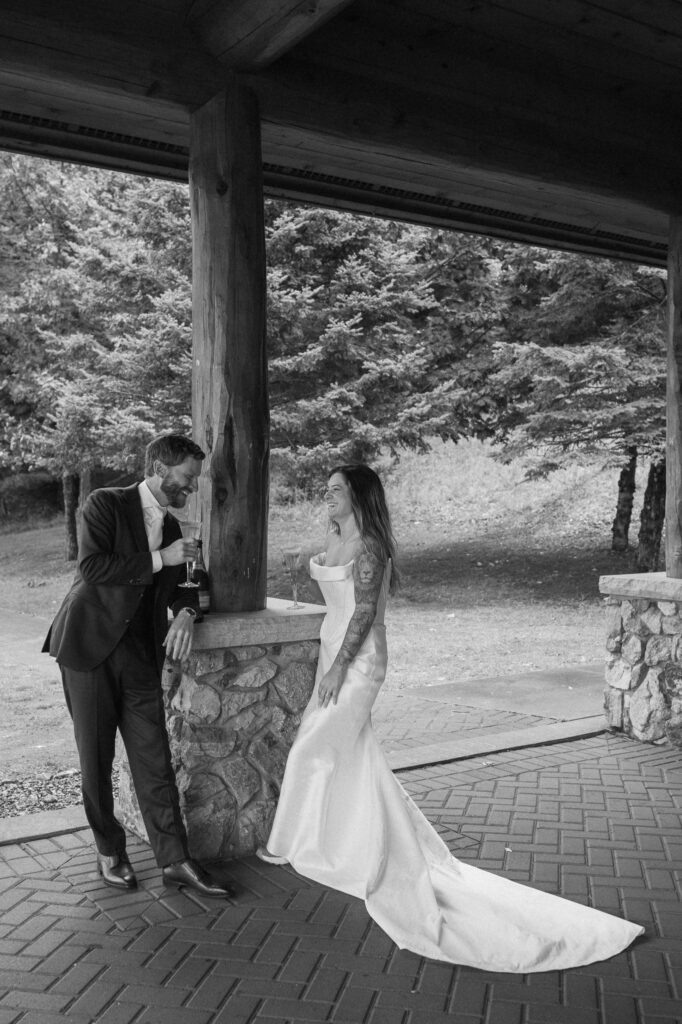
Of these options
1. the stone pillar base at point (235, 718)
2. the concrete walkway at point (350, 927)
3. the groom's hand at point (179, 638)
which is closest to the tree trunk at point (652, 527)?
the concrete walkway at point (350, 927)

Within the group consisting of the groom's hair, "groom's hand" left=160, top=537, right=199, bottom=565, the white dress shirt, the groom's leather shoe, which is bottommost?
the groom's leather shoe

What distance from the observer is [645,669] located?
Answer: 632 cm

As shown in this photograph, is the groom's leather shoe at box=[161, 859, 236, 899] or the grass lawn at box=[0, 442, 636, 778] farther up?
the grass lawn at box=[0, 442, 636, 778]

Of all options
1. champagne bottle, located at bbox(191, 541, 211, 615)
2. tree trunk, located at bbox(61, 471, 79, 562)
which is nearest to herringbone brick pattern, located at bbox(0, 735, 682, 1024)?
champagne bottle, located at bbox(191, 541, 211, 615)

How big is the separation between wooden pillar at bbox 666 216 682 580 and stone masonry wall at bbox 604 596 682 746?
12.7 inches

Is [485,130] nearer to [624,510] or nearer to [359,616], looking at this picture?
[359,616]

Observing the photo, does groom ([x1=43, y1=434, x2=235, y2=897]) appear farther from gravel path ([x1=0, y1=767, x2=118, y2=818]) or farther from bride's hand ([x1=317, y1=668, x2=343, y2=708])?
gravel path ([x1=0, y1=767, x2=118, y2=818])

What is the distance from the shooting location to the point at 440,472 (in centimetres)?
2164

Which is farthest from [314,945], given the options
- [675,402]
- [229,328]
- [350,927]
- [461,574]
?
[461,574]

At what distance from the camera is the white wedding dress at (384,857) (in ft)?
11.1

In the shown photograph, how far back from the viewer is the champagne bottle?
4.30 meters

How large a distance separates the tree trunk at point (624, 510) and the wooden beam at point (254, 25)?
11184mm

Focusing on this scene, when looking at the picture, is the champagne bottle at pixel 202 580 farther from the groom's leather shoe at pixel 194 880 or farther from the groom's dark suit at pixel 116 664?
the groom's leather shoe at pixel 194 880

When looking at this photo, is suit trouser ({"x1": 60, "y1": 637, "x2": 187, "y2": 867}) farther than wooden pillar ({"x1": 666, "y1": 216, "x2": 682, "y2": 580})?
No
